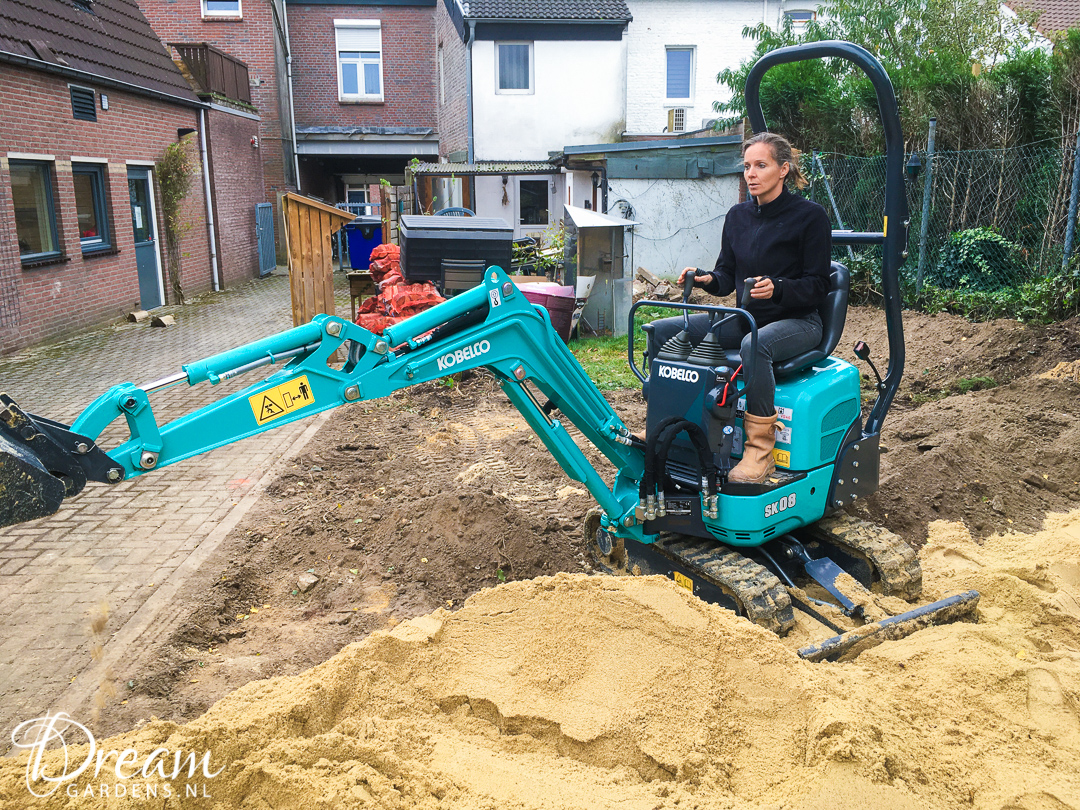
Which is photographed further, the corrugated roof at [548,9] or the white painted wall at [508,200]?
the white painted wall at [508,200]

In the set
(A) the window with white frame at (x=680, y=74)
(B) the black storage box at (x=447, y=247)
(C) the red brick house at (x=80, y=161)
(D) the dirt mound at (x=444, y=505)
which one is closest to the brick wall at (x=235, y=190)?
(C) the red brick house at (x=80, y=161)

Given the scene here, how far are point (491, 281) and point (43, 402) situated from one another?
7.83 meters

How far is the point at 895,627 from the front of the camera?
4.18 m

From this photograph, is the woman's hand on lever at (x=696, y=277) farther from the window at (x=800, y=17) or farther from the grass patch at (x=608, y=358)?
the window at (x=800, y=17)

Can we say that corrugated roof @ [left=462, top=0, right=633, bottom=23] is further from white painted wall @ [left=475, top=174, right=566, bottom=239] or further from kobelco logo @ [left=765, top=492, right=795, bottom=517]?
kobelco logo @ [left=765, top=492, right=795, bottom=517]

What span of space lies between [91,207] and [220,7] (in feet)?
51.2

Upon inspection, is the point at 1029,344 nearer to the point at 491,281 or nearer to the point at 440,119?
the point at 491,281

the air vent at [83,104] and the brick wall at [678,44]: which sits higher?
the brick wall at [678,44]

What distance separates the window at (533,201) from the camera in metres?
25.4

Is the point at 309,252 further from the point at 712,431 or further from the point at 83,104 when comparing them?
the point at 712,431

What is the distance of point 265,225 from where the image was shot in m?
24.9

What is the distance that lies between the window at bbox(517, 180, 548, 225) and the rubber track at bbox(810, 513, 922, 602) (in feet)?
70.9

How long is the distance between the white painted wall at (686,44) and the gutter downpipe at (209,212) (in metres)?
12.4

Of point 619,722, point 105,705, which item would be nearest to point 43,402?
point 105,705
